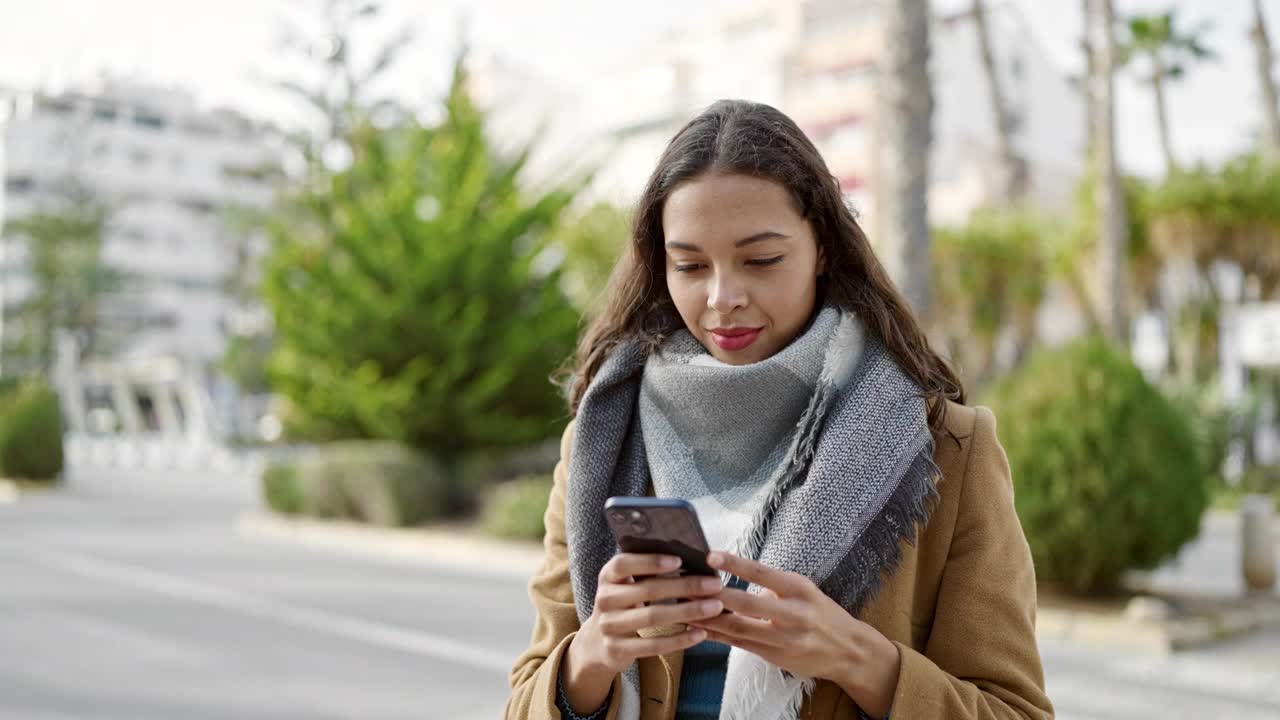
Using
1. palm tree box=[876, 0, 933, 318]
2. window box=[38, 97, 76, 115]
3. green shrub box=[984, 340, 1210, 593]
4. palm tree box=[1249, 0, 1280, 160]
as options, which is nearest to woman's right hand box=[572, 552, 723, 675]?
green shrub box=[984, 340, 1210, 593]

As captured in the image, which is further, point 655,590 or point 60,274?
point 60,274

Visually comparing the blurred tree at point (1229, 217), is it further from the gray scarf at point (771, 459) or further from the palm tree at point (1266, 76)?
the gray scarf at point (771, 459)

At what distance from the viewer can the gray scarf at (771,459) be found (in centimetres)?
180

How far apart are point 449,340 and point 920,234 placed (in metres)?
8.26

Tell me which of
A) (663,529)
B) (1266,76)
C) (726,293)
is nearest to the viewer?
(663,529)

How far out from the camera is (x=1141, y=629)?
29.0 feet

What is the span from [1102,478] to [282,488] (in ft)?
43.8

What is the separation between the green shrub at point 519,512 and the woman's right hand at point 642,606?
516 inches

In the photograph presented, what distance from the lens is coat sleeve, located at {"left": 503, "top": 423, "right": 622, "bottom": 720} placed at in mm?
1927

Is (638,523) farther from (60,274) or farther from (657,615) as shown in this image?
(60,274)

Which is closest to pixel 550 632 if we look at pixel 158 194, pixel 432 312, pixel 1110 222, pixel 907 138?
pixel 907 138

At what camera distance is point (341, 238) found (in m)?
18.8

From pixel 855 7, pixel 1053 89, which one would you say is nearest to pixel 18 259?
pixel 855 7

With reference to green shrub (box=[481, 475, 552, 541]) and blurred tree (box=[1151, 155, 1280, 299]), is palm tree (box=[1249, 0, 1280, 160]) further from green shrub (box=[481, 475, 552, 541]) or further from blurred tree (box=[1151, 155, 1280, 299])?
green shrub (box=[481, 475, 552, 541])
